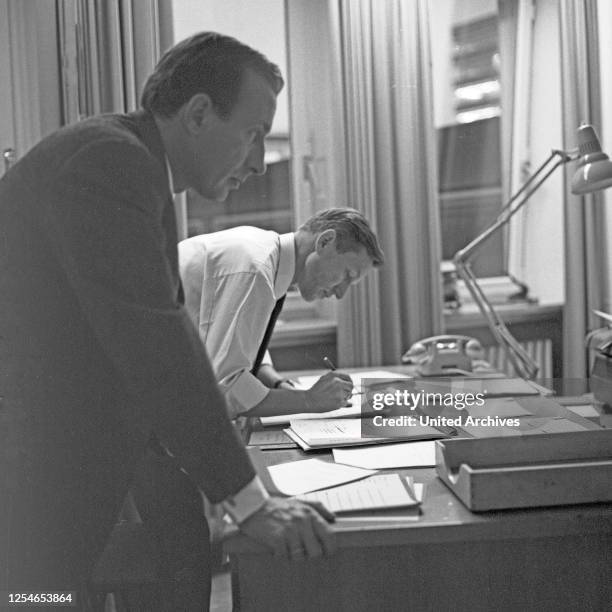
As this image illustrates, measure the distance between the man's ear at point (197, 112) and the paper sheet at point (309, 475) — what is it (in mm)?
575

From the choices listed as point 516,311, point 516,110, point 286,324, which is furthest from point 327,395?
point 516,110

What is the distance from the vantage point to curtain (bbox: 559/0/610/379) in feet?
10.6

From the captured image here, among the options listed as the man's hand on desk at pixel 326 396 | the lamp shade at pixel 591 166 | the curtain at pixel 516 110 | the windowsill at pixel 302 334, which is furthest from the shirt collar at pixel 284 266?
Result: the curtain at pixel 516 110

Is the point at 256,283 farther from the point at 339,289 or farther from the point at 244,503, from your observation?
the point at 244,503

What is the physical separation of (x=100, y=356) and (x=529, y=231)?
2996 millimetres

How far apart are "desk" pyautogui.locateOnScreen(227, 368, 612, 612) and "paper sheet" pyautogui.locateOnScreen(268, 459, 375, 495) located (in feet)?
0.46

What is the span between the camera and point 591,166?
220 centimetres

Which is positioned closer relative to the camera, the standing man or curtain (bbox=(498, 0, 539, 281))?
the standing man

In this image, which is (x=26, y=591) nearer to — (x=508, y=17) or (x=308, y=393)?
(x=308, y=393)

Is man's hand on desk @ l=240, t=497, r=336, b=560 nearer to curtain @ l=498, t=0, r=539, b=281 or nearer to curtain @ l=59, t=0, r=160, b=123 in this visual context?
curtain @ l=59, t=0, r=160, b=123

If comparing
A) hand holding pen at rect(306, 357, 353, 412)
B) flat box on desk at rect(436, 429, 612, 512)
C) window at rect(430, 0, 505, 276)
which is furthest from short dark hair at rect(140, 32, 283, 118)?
window at rect(430, 0, 505, 276)

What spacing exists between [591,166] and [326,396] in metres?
1.04

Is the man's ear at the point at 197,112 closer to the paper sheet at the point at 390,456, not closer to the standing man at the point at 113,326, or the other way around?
the standing man at the point at 113,326

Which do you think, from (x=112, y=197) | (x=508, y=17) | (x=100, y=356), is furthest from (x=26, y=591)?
(x=508, y=17)
